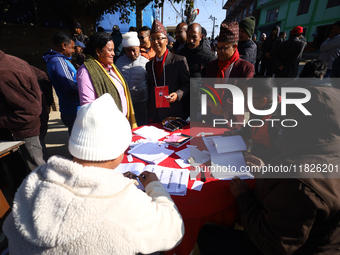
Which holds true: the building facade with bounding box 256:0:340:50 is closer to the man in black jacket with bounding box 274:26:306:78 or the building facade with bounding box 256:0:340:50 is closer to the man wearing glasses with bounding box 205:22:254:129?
the man in black jacket with bounding box 274:26:306:78

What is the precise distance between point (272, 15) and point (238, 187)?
27654 millimetres

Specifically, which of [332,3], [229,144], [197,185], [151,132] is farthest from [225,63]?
[332,3]

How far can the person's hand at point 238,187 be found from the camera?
1216 mm

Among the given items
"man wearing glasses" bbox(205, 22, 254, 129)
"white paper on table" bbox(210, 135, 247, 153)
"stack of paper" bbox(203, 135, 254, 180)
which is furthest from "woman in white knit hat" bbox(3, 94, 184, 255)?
"man wearing glasses" bbox(205, 22, 254, 129)

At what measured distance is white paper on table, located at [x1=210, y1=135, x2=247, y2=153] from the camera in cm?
163

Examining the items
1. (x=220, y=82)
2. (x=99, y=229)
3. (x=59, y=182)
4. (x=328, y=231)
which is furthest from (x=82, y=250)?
(x=220, y=82)

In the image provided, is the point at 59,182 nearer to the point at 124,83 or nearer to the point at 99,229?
the point at 99,229

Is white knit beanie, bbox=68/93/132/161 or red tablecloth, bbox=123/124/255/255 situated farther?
red tablecloth, bbox=123/124/255/255

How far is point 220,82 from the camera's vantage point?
8.18ft

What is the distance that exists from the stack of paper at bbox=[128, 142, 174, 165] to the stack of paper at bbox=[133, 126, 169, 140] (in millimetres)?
175

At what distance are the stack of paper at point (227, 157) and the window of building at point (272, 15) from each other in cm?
2602

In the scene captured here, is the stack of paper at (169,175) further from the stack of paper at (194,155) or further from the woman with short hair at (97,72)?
the woman with short hair at (97,72)

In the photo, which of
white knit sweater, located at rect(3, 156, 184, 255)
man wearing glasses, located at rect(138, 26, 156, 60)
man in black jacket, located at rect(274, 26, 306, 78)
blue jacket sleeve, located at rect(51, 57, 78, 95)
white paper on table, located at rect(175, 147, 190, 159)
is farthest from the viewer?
man in black jacket, located at rect(274, 26, 306, 78)

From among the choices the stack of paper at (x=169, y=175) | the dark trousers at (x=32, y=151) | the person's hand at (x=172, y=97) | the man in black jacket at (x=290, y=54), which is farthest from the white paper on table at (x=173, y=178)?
the man in black jacket at (x=290, y=54)
